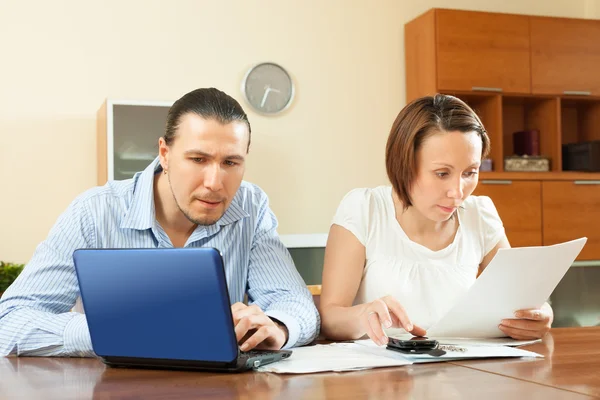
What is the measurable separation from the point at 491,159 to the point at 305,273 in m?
1.58

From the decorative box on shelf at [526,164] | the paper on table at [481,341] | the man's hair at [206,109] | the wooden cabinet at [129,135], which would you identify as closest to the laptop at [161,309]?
the paper on table at [481,341]

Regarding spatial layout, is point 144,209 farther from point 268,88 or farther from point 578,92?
point 578,92

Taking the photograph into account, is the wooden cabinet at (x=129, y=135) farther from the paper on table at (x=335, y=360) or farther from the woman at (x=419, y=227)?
the paper on table at (x=335, y=360)

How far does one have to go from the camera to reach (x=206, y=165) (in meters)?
1.75

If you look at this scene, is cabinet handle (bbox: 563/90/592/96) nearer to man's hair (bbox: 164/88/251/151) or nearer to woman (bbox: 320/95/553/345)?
woman (bbox: 320/95/553/345)

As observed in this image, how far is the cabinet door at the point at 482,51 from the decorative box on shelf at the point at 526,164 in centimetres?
41

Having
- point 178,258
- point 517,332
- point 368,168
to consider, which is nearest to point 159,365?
point 178,258

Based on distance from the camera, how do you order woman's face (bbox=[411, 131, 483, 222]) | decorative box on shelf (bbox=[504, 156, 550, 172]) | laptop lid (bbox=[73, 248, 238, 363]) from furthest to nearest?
decorative box on shelf (bbox=[504, 156, 550, 172])
woman's face (bbox=[411, 131, 483, 222])
laptop lid (bbox=[73, 248, 238, 363])

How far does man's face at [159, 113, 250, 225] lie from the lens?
1739mm

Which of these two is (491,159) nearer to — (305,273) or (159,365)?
(305,273)

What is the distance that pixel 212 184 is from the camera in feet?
5.65

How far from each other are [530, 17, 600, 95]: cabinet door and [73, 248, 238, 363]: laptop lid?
3.84 m

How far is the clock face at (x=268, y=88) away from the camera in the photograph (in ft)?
14.6

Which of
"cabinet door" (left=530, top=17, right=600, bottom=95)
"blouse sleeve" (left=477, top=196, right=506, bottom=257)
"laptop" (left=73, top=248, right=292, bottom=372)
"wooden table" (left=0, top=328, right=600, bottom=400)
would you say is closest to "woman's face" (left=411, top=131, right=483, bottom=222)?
"blouse sleeve" (left=477, top=196, right=506, bottom=257)
